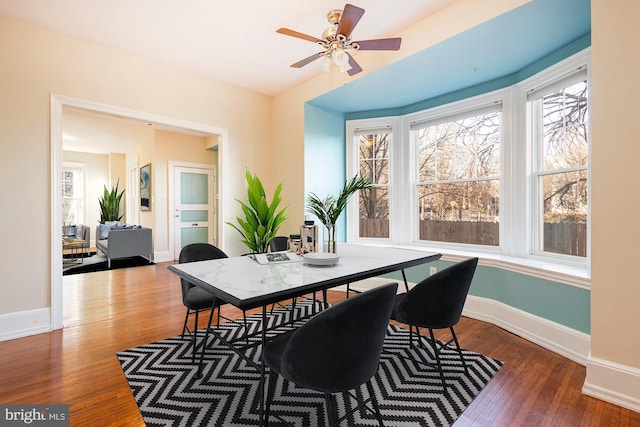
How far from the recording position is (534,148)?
9.48 feet

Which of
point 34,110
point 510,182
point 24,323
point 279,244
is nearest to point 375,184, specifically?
point 510,182

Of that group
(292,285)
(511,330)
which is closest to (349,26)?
(292,285)

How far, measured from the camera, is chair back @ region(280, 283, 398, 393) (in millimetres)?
1088

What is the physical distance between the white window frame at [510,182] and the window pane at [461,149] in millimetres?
122

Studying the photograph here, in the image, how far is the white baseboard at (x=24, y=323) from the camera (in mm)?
2553

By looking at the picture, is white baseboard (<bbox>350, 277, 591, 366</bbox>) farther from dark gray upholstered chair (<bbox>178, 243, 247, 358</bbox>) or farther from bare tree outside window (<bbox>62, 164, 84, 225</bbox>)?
bare tree outside window (<bbox>62, 164, 84, 225</bbox>)

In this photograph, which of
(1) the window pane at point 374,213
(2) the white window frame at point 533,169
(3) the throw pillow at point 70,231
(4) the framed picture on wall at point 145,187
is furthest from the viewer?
(3) the throw pillow at point 70,231

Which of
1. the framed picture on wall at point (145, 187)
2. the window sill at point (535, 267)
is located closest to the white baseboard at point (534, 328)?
the window sill at point (535, 267)

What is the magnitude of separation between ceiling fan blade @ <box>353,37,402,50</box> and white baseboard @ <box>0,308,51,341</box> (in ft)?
11.7

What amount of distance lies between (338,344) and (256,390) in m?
1.02

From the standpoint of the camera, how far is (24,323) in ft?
8.64

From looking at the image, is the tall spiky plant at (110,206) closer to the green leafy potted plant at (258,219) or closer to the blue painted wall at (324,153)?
the green leafy potted plant at (258,219)

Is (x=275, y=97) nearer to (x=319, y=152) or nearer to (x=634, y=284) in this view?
(x=319, y=152)

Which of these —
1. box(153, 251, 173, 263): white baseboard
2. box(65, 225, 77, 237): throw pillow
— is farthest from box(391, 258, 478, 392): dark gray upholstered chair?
box(65, 225, 77, 237): throw pillow
